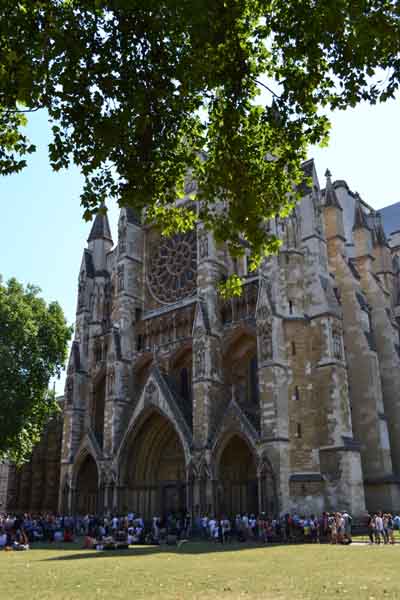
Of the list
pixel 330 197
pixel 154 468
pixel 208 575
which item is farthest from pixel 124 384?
pixel 208 575

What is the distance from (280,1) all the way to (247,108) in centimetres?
202

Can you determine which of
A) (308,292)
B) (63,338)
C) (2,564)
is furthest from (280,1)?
(63,338)

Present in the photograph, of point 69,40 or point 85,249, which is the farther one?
point 85,249

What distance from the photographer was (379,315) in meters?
32.8

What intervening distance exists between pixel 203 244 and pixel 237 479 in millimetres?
12483

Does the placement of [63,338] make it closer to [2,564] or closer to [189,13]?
[2,564]

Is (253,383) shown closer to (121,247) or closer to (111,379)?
(111,379)

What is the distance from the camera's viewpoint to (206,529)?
987 inches

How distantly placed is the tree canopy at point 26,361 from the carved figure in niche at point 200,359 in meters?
9.23

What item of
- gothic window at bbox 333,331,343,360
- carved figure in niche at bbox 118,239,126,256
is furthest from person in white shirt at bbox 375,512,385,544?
carved figure in niche at bbox 118,239,126,256

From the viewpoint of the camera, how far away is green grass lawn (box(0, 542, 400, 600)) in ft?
30.6

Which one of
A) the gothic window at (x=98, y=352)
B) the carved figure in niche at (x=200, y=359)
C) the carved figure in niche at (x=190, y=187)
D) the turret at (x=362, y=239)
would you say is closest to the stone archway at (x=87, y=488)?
the gothic window at (x=98, y=352)

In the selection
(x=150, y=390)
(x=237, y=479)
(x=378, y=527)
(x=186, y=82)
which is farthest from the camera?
(x=150, y=390)

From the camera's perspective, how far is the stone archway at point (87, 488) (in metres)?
33.3
